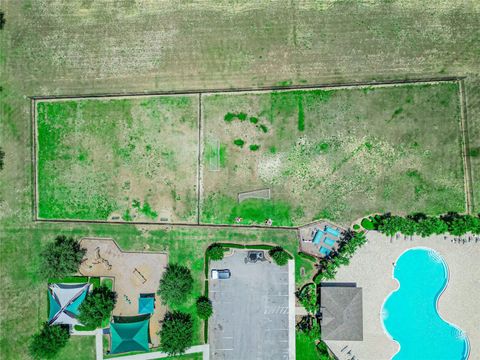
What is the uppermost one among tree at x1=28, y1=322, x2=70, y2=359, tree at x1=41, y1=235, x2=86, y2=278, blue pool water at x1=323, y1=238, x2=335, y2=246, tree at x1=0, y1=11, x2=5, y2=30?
tree at x1=0, y1=11, x2=5, y2=30

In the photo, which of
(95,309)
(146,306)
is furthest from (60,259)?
(146,306)

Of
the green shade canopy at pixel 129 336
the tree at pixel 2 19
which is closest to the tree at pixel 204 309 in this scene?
the green shade canopy at pixel 129 336

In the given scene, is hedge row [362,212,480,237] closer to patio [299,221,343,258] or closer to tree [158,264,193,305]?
patio [299,221,343,258]

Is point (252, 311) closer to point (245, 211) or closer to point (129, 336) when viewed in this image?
point (245, 211)

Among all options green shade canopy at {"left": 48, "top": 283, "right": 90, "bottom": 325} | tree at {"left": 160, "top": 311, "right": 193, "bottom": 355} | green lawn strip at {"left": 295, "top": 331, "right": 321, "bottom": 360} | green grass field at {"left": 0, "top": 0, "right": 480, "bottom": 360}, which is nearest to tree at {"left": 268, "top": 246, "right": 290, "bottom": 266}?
green grass field at {"left": 0, "top": 0, "right": 480, "bottom": 360}

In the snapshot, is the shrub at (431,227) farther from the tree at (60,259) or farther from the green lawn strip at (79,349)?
the green lawn strip at (79,349)

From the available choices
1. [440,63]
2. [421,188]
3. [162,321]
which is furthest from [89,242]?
[440,63]

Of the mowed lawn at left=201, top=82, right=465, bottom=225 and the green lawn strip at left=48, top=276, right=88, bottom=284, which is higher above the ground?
the mowed lawn at left=201, top=82, right=465, bottom=225
